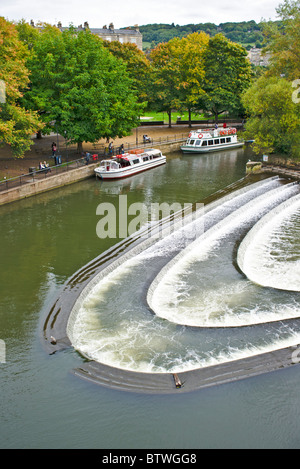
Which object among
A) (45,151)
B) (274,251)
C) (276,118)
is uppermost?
(276,118)

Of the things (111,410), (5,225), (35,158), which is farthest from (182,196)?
(111,410)

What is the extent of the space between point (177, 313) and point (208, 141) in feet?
141

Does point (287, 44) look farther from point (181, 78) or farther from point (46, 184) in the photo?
point (46, 184)

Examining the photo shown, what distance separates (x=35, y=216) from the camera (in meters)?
32.0

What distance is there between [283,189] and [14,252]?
2411 cm

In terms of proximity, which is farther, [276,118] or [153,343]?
[276,118]

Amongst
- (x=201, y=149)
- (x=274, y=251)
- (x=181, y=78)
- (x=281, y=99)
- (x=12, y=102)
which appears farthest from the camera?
(x=181, y=78)

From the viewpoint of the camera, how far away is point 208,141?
5769 cm

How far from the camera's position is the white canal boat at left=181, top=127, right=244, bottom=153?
56.9 meters

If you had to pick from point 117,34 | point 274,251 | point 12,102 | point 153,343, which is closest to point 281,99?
point 274,251

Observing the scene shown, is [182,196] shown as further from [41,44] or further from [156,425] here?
[156,425]

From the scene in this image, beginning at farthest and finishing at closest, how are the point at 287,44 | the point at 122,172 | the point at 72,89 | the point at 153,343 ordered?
the point at 287,44 < the point at 122,172 < the point at 72,89 < the point at 153,343

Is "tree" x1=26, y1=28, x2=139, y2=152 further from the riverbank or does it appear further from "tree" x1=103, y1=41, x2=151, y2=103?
"tree" x1=103, y1=41, x2=151, y2=103

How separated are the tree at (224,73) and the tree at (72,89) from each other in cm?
2386
